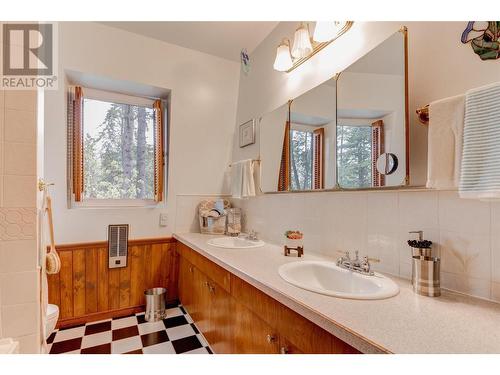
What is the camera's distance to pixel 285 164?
1.82 meters

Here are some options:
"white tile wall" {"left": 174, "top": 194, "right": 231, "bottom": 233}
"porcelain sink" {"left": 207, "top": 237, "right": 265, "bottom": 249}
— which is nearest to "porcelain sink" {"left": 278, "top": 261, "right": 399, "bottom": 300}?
"porcelain sink" {"left": 207, "top": 237, "right": 265, "bottom": 249}

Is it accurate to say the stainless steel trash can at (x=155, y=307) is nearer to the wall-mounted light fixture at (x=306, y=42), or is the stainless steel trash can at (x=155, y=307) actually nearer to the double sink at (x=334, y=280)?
the double sink at (x=334, y=280)

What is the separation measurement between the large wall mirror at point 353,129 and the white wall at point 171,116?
3.08 ft

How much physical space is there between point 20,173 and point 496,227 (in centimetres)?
170

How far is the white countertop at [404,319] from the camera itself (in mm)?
595

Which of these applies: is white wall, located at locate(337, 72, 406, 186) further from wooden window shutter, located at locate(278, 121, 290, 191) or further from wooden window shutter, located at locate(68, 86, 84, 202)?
wooden window shutter, located at locate(68, 86, 84, 202)

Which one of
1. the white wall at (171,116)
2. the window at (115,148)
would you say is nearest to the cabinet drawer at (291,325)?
the white wall at (171,116)

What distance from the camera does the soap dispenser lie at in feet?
2.84

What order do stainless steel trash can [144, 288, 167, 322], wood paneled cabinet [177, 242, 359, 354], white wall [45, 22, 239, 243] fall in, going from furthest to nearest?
stainless steel trash can [144, 288, 167, 322] → white wall [45, 22, 239, 243] → wood paneled cabinet [177, 242, 359, 354]

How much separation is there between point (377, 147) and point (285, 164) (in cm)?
76

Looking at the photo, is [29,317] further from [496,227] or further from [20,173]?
[496,227]

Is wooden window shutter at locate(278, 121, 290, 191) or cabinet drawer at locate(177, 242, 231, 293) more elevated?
wooden window shutter at locate(278, 121, 290, 191)

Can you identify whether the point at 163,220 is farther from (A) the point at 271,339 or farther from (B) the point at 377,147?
(B) the point at 377,147
